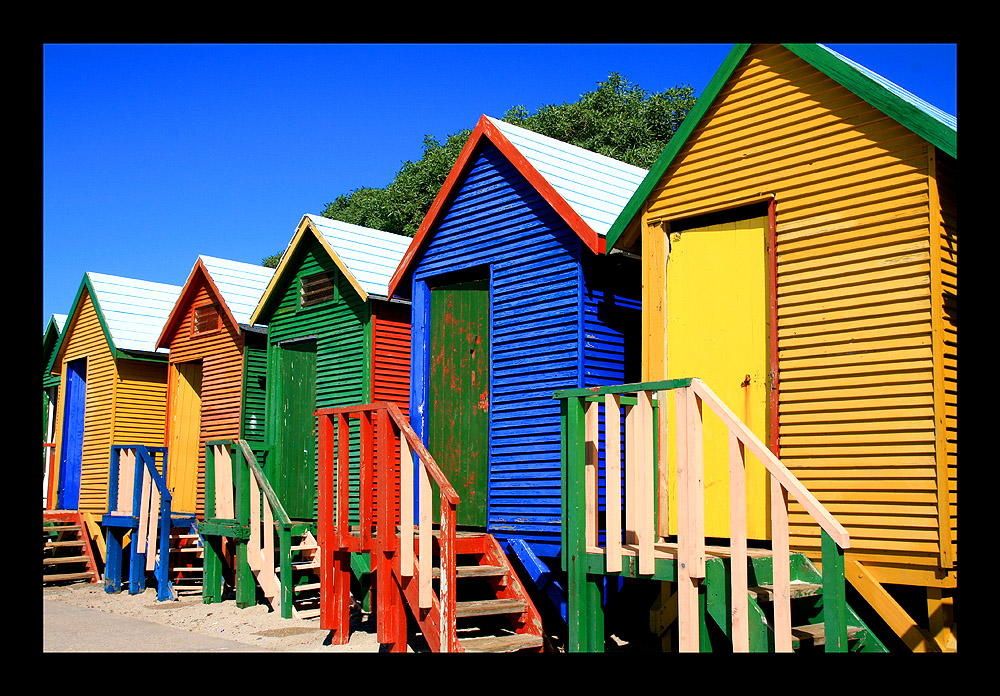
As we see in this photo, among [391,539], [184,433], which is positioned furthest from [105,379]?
[391,539]

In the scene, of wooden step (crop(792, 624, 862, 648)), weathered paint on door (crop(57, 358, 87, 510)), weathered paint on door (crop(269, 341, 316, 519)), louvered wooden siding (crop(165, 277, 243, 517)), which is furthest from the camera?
weathered paint on door (crop(57, 358, 87, 510))

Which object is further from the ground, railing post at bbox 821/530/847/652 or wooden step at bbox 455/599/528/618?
railing post at bbox 821/530/847/652

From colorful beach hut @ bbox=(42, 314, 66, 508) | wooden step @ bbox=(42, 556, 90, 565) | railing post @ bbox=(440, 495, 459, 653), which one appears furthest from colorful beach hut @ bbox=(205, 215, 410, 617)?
colorful beach hut @ bbox=(42, 314, 66, 508)

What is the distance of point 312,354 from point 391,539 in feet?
23.4

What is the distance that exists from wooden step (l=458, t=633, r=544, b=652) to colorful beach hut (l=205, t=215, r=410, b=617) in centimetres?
392

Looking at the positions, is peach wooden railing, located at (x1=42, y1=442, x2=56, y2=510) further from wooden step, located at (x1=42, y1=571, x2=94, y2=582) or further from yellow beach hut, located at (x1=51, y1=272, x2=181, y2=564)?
wooden step, located at (x1=42, y1=571, x2=94, y2=582)

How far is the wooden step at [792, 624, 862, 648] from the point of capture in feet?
21.7

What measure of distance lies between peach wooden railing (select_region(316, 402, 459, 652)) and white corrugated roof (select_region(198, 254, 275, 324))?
7221 millimetres

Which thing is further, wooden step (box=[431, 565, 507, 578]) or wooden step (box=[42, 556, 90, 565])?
wooden step (box=[42, 556, 90, 565])

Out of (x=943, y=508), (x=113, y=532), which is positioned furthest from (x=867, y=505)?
(x=113, y=532)

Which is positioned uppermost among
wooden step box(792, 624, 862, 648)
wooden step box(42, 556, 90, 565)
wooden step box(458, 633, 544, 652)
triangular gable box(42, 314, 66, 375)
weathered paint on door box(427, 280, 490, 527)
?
triangular gable box(42, 314, 66, 375)

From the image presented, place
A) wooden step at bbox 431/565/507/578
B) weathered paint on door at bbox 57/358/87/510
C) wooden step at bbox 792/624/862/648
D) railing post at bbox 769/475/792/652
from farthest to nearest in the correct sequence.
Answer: weathered paint on door at bbox 57/358/87/510 < wooden step at bbox 431/565/507/578 < wooden step at bbox 792/624/862/648 < railing post at bbox 769/475/792/652

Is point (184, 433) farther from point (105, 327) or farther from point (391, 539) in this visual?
point (391, 539)
